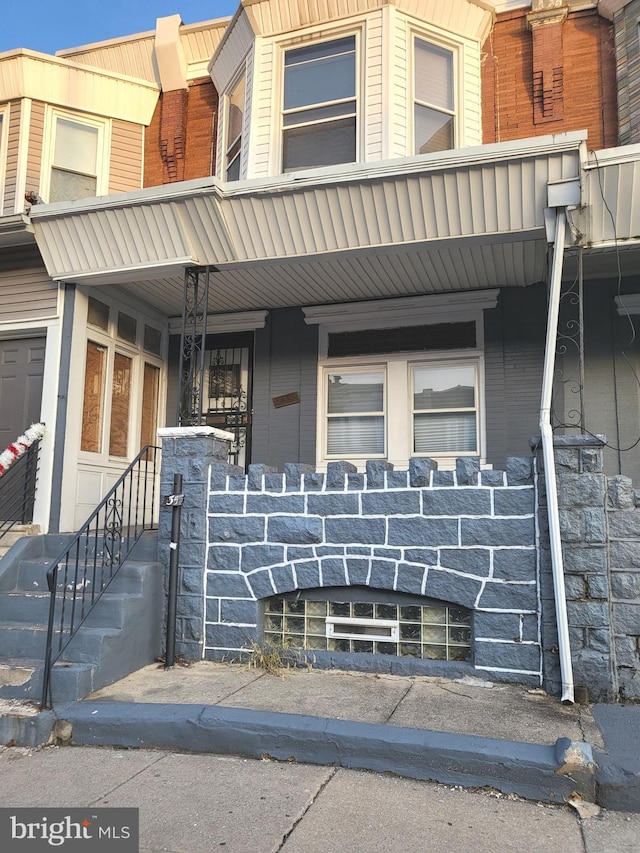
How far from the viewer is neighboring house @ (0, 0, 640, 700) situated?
22.0 ft

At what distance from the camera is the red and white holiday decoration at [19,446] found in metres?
7.07

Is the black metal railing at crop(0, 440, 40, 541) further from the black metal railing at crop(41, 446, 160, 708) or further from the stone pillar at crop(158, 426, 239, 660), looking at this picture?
the stone pillar at crop(158, 426, 239, 660)

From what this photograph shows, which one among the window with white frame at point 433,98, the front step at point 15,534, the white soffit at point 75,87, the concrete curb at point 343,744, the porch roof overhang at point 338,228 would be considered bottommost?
the concrete curb at point 343,744

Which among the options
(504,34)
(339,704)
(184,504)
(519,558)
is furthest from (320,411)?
(504,34)

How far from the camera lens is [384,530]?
5.98 metres

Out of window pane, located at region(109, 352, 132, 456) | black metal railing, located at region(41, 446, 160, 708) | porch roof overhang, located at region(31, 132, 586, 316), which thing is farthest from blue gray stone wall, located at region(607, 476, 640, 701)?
window pane, located at region(109, 352, 132, 456)

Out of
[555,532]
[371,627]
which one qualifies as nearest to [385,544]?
[371,627]

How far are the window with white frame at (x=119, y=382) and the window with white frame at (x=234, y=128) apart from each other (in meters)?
2.27

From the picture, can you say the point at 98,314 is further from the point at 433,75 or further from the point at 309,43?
the point at 433,75

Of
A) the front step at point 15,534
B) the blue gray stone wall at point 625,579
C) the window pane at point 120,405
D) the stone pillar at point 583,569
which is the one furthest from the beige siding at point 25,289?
the blue gray stone wall at point 625,579

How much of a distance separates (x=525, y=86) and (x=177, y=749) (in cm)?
811

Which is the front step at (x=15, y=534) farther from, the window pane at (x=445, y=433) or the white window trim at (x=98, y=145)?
the white window trim at (x=98, y=145)

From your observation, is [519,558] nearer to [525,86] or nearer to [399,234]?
[399,234]

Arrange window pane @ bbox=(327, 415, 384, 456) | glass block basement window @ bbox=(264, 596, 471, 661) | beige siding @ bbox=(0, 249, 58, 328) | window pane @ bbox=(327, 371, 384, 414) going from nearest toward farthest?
glass block basement window @ bbox=(264, 596, 471, 661) → beige siding @ bbox=(0, 249, 58, 328) → window pane @ bbox=(327, 415, 384, 456) → window pane @ bbox=(327, 371, 384, 414)
